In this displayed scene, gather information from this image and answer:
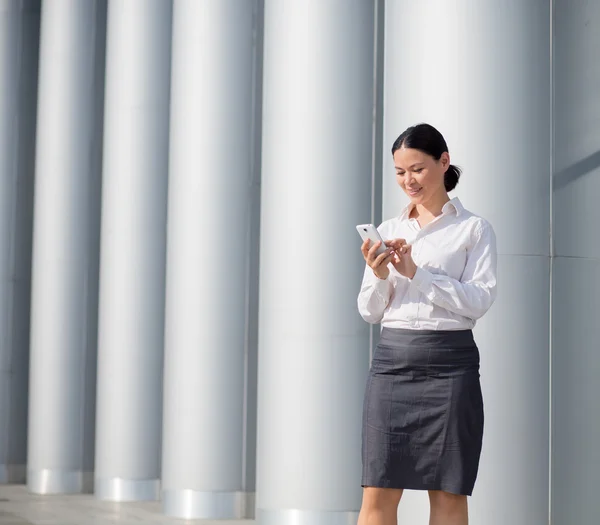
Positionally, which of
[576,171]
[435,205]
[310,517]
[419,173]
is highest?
[576,171]

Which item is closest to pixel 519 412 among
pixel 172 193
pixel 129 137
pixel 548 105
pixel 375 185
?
pixel 548 105

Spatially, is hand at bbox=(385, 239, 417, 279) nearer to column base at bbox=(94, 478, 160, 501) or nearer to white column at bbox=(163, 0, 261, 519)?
white column at bbox=(163, 0, 261, 519)

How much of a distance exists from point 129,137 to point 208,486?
131 inches

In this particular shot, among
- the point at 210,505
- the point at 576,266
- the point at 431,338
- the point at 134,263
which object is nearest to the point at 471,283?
the point at 431,338

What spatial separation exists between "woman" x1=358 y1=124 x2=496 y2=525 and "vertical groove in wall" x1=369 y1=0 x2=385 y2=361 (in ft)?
11.3

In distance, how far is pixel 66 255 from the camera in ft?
38.8

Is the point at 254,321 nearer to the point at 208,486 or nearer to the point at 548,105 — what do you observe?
the point at 208,486

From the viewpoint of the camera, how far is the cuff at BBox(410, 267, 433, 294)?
14.6ft

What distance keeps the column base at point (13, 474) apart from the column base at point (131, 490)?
2.57 meters

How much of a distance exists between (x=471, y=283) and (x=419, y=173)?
47 centimetres

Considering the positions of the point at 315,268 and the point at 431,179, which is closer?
→ the point at 431,179

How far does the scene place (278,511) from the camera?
26.0ft

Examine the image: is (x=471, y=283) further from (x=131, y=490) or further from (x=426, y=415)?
(x=131, y=490)

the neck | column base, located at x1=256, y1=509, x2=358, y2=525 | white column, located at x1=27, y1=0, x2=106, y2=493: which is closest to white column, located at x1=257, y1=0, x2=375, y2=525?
column base, located at x1=256, y1=509, x2=358, y2=525
